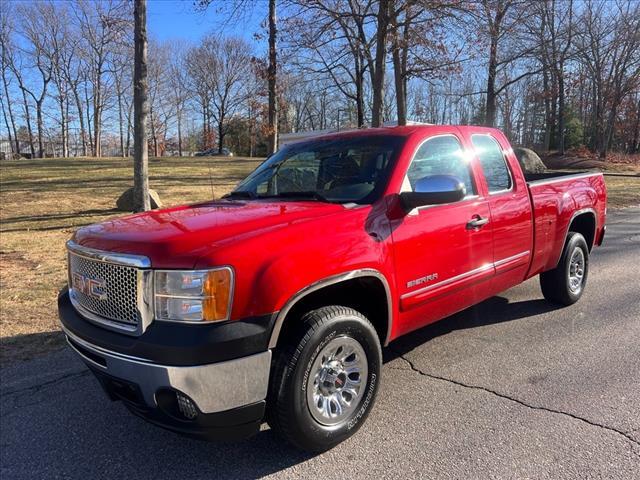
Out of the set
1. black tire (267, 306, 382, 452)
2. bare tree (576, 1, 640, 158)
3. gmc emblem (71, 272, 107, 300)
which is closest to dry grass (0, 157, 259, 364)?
gmc emblem (71, 272, 107, 300)

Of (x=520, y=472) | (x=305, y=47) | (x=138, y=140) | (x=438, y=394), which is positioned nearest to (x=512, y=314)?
(x=438, y=394)

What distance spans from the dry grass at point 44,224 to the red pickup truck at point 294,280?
7.03ft

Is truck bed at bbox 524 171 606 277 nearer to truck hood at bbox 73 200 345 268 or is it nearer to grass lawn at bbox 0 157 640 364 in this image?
Result: truck hood at bbox 73 200 345 268

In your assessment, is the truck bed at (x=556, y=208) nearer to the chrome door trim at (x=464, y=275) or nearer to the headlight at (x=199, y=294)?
the chrome door trim at (x=464, y=275)

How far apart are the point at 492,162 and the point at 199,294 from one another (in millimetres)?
3035

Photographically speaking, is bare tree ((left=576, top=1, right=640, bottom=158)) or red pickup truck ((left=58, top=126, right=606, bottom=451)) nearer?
red pickup truck ((left=58, top=126, right=606, bottom=451))

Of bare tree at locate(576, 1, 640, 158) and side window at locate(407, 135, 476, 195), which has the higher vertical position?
bare tree at locate(576, 1, 640, 158)

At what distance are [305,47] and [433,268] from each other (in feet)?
42.4

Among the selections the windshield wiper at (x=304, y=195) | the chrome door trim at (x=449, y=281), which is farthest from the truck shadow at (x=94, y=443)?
the windshield wiper at (x=304, y=195)

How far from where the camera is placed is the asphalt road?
2789 mm

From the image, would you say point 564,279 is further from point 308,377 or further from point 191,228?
A: point 191,228

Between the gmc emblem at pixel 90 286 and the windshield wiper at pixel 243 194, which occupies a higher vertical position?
the windshield wiper at pixel 243 194

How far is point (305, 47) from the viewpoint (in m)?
15.0

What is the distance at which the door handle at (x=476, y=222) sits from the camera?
151 inches
